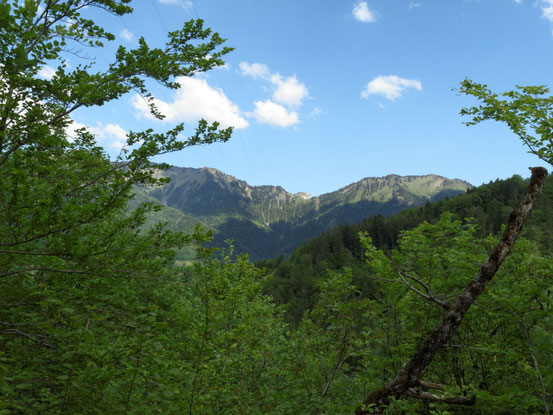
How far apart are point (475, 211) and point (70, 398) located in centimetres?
12355

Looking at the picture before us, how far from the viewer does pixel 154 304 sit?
414 cm

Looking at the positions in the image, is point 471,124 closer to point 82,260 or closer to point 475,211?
point 82,260

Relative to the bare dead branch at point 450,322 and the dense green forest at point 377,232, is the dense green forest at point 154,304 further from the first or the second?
the dense green forest at point 377,232

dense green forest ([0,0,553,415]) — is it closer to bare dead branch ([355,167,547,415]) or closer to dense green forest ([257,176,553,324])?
bare dead branch ([355,167,547,415])

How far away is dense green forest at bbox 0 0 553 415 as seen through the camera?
12.4 ft

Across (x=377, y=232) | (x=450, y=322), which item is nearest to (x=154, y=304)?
(x=450, y=322)

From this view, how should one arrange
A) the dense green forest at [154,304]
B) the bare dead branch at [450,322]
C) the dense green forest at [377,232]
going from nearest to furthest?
1. the dense green forest at [154,304]
2. the bare dead branch at [450,322]
3. the dense green forest at [377,232]

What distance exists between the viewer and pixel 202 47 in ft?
19.2

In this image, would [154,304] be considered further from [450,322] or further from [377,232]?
[377,232]

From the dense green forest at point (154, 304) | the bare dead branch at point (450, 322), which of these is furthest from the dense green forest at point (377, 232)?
the bare dead branch at point (450, 322)

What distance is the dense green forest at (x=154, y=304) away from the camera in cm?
377

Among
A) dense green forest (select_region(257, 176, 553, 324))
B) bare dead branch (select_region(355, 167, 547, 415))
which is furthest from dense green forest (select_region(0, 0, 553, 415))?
dense green forest (select_region(257, 176, 553, 324))

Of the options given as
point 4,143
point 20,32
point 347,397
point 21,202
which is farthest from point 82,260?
point 347,397

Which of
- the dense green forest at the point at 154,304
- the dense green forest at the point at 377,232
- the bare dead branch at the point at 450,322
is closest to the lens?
the dense green forest at the point at 154,304
